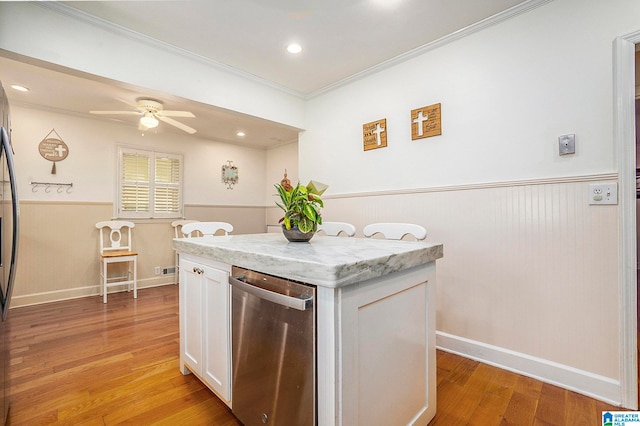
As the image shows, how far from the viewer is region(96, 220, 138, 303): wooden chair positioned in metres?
3.67

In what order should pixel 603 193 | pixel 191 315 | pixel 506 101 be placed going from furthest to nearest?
pixel 506 101
pixel 191 315
pixel 603 193

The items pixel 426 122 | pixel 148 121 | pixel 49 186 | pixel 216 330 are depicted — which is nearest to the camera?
pixel 216 330

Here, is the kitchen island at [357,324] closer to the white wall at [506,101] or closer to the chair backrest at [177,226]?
the white wall at [506,101]

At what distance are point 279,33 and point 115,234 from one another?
3509 mm

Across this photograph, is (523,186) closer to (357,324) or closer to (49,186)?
(357,324)

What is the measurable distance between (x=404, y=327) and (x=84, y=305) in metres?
3.86

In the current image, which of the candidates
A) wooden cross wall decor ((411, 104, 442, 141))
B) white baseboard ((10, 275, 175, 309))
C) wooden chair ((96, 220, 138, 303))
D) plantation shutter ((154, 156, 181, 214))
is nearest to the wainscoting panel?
wooden cross wall decor ((411, 104, 442, 141))

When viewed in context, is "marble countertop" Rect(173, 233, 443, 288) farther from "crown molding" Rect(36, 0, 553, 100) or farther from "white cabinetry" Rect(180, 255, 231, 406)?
"crown molding" Rect(36, 0, 553, 100)

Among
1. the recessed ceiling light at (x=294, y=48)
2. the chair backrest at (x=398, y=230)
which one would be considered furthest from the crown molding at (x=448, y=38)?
the chair backrest at (x=398, y=230)

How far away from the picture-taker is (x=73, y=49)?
6.55ft

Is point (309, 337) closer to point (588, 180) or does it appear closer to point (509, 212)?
point (509, 212)

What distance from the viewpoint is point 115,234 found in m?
3.99

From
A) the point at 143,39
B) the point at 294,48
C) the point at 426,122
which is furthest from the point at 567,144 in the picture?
the point at 143,39

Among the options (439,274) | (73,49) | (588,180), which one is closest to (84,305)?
(73,49)
